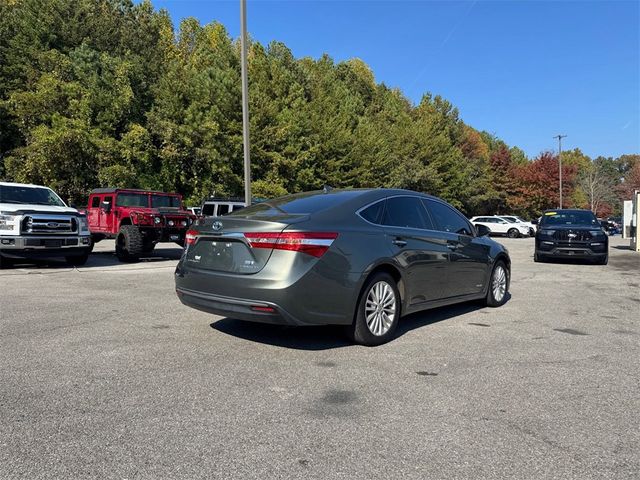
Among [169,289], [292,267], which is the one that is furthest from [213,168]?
[292,267]

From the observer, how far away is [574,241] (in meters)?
14.7

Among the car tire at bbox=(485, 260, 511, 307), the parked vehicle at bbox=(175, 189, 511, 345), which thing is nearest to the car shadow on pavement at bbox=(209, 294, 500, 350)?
the parked vehicle at bbox=(175, 189, 511, 345)

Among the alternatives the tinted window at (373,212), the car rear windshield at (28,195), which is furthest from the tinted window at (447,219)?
the car rear windshield at (28,195)

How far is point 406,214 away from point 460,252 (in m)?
1.12

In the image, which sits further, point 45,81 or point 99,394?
point 45,81

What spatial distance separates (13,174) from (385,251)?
2786 cm

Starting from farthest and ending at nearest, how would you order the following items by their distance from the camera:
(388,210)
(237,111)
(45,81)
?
(237,111)
(45,81)
(388,210)

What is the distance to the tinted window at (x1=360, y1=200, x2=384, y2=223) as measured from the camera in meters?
5.45

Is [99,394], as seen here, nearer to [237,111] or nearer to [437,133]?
[237,111]

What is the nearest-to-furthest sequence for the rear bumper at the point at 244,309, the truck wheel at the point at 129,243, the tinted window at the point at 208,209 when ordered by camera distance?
the rear bumper at the point at 244,309 → the truck wheel at the point at 129,243 → the tinted window at the point at 208,209

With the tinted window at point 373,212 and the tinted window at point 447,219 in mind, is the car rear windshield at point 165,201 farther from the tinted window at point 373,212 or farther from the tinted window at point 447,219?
the tinted window at point 373,212

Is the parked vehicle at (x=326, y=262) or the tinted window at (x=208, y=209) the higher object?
the tinted window at (x=208, y=209)

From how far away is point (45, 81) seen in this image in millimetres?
26859

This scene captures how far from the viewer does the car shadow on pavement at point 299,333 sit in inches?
210
